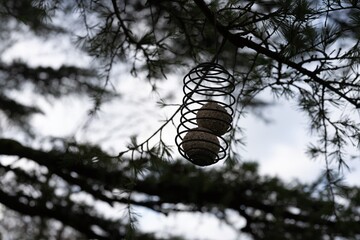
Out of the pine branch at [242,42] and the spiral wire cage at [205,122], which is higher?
the pine branch at [242,42]

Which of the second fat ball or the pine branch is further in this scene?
the pine branch

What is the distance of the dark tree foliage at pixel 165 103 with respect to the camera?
1.77m

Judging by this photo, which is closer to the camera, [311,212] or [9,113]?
[311,212]

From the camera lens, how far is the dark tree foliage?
1.77 m

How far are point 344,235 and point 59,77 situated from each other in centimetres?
322

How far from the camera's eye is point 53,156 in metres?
3.52

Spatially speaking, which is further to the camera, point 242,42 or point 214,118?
point 242,42

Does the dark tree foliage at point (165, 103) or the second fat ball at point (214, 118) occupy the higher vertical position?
the dark tree foliage at point (165, 103)

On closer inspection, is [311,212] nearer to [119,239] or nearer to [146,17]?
[119,239]

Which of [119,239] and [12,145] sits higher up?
[12,145]

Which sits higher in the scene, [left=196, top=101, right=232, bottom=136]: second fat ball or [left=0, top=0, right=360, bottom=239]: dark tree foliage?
[left=0, top=0, right=360, bottom=239]: dark tree foliage

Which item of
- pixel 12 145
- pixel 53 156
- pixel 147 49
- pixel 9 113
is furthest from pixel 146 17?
pixel 9 113

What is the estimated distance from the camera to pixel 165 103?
6.08ft

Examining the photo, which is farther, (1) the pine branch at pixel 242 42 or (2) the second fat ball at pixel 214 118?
(1) the pine branch at pixel 242 42
